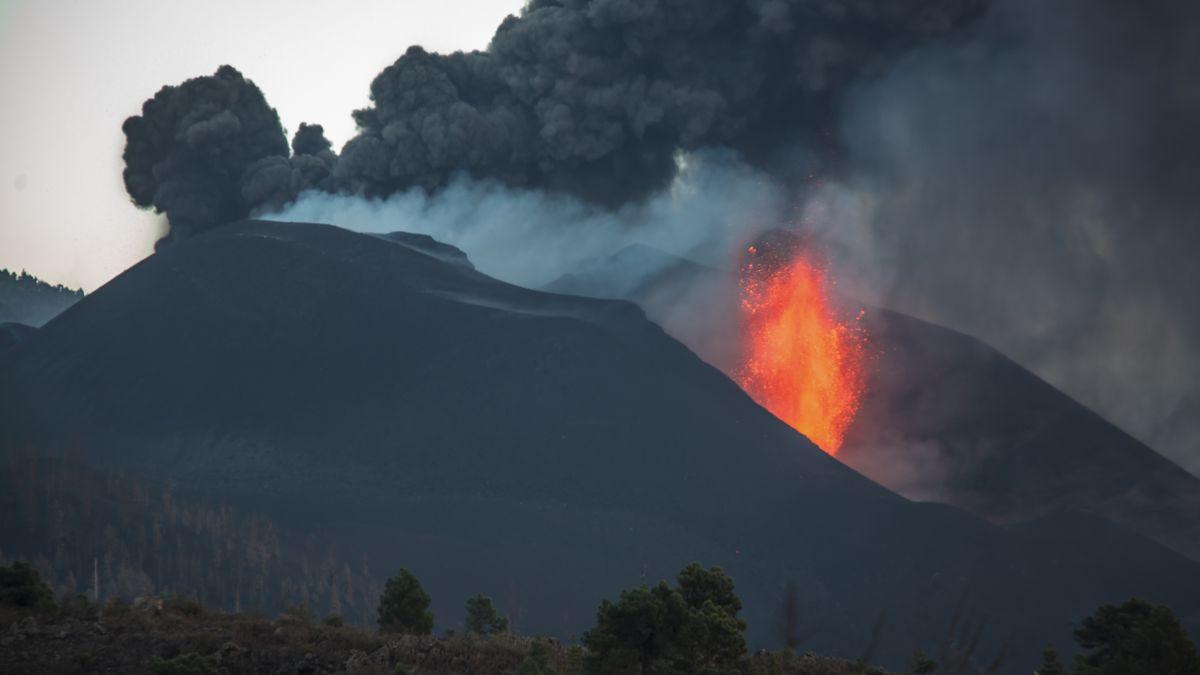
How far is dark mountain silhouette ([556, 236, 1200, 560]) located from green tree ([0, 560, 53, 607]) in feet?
240

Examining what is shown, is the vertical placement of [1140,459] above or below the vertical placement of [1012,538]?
above

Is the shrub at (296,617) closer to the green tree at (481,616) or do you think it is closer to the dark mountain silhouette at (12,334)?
the green tree at (481,616)

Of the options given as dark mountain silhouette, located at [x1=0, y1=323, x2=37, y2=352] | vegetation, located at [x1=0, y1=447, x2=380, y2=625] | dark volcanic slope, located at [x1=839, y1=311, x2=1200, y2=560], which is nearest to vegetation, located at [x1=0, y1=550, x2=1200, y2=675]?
vegetation, located at [x1=0, y1=447, x2=380, y2=625]

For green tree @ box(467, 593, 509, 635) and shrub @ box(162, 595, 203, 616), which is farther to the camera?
green tree @ box(467, 593, 509, 635)

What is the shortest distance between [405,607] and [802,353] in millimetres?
80912

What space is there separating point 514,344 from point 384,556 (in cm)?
2594

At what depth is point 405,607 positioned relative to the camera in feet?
92.8

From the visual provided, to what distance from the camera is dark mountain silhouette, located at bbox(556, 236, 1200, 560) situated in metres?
88.6

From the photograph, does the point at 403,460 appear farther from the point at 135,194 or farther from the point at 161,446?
the point at 135,194

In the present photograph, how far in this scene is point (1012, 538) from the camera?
78.6 m

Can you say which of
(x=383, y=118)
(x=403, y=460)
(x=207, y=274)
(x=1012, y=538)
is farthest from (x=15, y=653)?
(x=383, y=118)

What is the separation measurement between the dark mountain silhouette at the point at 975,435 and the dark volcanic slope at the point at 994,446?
0.31 ft

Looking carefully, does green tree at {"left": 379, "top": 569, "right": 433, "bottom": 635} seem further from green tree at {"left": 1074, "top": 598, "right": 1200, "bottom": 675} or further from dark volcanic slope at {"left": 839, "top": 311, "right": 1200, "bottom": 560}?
dark volcanic slope at {"left": 839, "top": 311, "right": 1200, "bottom": 560}

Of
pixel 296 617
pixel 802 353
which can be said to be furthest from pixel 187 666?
pixel 802 353
